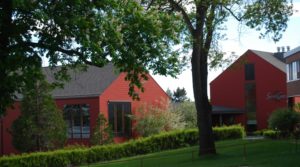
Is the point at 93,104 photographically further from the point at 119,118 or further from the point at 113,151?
the point at 113,151

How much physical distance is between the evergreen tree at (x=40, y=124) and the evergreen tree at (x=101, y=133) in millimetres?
3889

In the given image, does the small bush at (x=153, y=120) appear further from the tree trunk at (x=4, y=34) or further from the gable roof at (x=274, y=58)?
the tree trunk at (x=4, y=34)

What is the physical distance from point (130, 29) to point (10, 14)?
10.3 feet

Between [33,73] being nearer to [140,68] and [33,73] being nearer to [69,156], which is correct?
[140,68]

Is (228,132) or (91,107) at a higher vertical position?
(91,107)

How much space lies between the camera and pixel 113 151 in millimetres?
32719

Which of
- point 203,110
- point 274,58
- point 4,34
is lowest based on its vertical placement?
point 203,110

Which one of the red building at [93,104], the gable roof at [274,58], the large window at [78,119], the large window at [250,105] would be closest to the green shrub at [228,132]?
the red building at [93,104]

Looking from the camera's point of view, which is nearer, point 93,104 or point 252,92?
point 93,104

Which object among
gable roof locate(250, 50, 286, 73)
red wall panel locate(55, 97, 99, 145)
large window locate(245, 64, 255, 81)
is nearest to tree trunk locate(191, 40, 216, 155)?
red wall panel locate(55, 97, 99, 145)

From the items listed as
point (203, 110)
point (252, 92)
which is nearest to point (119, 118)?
point (203, 110)

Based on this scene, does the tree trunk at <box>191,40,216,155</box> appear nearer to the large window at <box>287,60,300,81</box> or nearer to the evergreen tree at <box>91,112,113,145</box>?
the evergreen tree at <box>91,112,113,145</box>

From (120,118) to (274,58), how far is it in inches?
1177

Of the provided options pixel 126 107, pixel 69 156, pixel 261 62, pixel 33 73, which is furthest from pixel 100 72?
pixel 33 73
